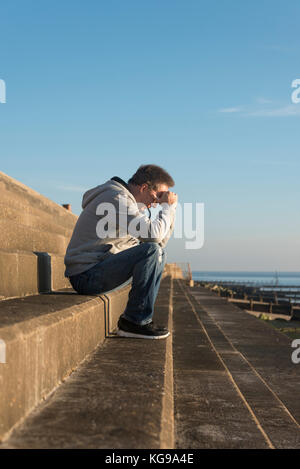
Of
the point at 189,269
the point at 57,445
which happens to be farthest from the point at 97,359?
the point at 189,269

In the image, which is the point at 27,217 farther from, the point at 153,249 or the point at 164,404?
the point at 164,404

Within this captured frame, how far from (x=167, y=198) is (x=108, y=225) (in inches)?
19.5

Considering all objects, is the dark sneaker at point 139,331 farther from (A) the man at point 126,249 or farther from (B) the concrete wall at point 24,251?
(B) the concrete wall at point 24,251

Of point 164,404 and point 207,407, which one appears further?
point 207,407

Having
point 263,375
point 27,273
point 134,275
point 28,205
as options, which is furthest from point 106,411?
point 28,205

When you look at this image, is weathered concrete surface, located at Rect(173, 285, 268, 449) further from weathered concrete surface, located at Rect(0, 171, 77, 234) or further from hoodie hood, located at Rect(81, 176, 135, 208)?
weathered concrete surface, located at Rect(0, 171, 77, 234)

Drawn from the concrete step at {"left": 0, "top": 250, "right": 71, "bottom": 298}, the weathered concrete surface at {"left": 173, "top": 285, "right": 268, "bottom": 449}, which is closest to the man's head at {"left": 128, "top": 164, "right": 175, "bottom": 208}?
the concrete step at {"left": 0, "top": 250, "right": 71, "bottom": 298}

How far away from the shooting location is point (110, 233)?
120 inches

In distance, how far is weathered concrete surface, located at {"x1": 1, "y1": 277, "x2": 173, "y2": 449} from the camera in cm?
125

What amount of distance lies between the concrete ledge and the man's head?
2.95 feet

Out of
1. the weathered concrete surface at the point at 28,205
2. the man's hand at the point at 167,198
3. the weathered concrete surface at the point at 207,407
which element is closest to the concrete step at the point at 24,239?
the weathered concrete surface at the point at 28,205

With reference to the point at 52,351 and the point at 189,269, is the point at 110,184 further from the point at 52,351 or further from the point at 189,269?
the point at 189,269

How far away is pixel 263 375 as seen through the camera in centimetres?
338

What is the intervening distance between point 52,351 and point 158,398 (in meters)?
0.45
